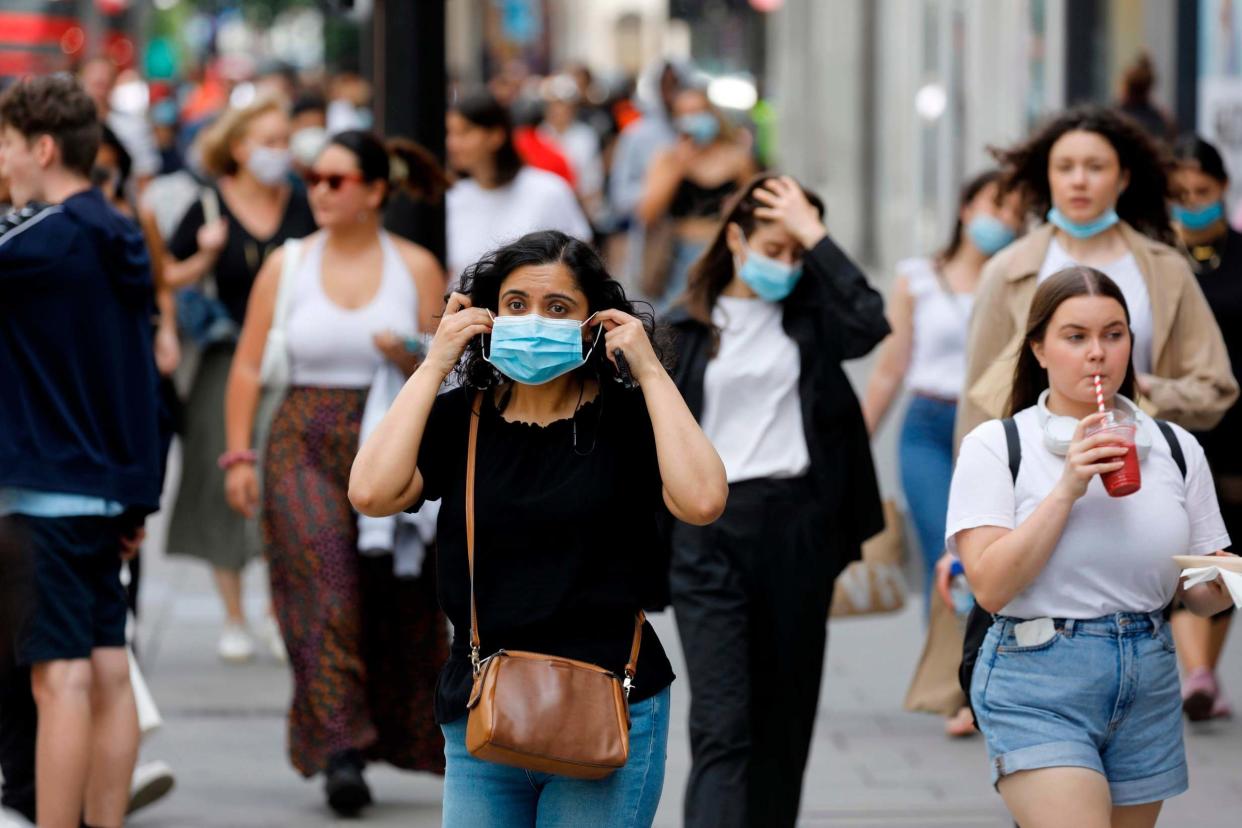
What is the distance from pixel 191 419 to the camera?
9117 millimetres

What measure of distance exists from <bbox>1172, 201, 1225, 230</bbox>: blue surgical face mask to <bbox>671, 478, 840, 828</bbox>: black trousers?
248 centimetres

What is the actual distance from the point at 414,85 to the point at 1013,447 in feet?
10.7

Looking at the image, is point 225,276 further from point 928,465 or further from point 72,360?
point 72,360

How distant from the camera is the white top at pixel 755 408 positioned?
18.8 feet

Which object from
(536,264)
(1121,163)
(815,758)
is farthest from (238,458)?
(536,264)

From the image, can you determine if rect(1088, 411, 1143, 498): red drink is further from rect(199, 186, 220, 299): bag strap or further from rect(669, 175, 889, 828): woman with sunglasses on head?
rect(199, 186, 220, 299): bag strap

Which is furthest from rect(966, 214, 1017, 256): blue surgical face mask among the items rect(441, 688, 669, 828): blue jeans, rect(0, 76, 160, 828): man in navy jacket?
rect(441, 688, 669, 828): blue jeans

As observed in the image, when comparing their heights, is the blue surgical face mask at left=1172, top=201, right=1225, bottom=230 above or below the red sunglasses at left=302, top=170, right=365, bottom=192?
below

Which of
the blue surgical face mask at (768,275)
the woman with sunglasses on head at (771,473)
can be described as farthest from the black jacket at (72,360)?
the blue surgical face mask at (768,275)

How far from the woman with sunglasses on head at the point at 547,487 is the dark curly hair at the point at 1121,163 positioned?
231 cm

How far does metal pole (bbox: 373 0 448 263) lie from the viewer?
7.08 meters

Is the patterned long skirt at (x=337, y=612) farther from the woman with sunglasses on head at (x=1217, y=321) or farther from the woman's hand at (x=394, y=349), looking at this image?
the woman with sunglasses on head at (x=1217, y=321)

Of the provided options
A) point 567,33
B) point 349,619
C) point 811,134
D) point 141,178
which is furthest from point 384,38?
point 567,33

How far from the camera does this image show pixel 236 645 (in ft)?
29.3
